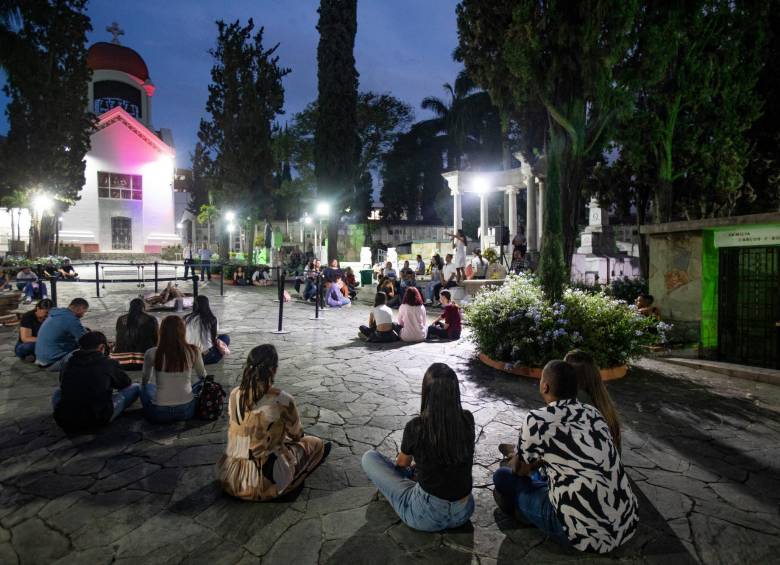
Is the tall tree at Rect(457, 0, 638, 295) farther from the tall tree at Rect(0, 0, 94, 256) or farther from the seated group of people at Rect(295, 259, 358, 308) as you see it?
the tall tree at Rect(0, 0, 94, 256)

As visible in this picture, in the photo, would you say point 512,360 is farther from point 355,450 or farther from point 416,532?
point 416,532

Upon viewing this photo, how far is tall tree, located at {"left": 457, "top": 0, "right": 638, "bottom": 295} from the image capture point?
8.20 meters

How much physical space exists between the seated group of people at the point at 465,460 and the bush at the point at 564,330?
11.3ft

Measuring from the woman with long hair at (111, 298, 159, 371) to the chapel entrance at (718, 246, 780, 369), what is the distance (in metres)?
8.95

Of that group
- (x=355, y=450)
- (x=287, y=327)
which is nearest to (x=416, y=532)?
(x=355, y=450)

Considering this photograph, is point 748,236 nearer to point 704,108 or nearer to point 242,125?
point 704,108

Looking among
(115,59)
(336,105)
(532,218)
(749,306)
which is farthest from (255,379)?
(115,59)

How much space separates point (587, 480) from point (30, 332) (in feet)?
26.6

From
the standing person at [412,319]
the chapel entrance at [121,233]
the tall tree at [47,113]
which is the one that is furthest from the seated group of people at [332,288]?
the chapel entrance at [121,233]

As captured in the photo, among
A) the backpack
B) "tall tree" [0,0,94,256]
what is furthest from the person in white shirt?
"tall tree" [0,0,94,256]

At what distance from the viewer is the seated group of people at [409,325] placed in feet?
30.3

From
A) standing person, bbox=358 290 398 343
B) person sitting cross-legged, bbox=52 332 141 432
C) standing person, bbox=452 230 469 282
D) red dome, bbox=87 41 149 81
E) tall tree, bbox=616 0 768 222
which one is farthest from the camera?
red dome, bbox=87 41 149 81

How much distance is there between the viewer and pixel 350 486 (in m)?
3.70

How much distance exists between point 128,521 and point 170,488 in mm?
441
